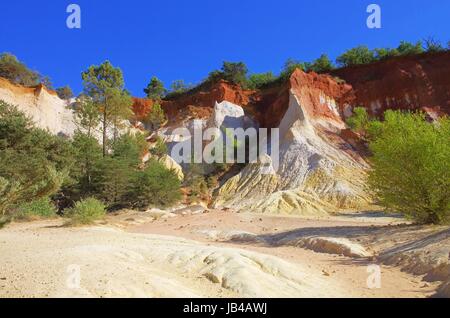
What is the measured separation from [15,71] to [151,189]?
2815 cm

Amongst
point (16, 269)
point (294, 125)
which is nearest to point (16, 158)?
point (16, 269)

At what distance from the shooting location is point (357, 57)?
A: 43438 mm

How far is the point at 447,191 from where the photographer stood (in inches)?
440

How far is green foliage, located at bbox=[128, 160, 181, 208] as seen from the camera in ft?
73.9

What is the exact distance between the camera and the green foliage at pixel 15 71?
40781mm

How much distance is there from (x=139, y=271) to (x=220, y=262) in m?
1.45

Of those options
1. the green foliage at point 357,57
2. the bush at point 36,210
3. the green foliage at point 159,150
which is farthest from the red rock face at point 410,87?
the bush at point 36,210

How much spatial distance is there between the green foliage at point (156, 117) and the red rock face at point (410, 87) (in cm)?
1998

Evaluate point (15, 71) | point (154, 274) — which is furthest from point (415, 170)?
point (15, 71)

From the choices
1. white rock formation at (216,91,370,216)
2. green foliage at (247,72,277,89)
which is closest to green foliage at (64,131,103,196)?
white rock formation at (216,91,370,216)

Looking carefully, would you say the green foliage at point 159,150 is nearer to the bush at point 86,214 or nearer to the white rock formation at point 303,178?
the white rock formation at point 303,178

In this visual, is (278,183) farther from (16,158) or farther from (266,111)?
(16,158)
